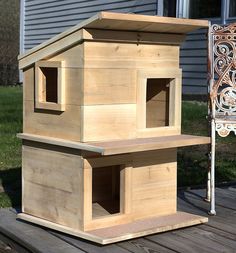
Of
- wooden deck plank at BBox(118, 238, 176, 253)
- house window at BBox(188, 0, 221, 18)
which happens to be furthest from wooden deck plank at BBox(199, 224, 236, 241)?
house window at BBox(188, 0, 221, 18)

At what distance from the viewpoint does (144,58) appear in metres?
3.28

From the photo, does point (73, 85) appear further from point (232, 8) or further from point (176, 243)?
point (232, 8)

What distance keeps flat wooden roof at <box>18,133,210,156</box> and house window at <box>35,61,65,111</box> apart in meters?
0.18

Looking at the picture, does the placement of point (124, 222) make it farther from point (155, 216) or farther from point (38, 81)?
point (38, 81)

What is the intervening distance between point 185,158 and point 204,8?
5029 millimetres

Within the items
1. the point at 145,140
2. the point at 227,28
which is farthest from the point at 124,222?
the point at 227,28

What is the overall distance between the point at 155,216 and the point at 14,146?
140 inches

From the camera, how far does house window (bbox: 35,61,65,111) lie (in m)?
3.15

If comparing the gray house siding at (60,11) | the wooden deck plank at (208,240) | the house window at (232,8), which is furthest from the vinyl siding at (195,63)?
the wooden deck plank at (208,240)

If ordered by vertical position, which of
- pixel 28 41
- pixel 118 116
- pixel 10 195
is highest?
pixel 28 41

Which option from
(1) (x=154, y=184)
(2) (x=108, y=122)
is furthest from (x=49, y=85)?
(1) (x=154, y=184)

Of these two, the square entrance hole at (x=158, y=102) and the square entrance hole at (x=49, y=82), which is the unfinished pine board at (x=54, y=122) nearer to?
the square entrance hole at (x=49, y=82)

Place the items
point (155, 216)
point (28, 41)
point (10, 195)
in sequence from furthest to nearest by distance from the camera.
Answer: point (28, 41), point (10, 195), point (155, 216)

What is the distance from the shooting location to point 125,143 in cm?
306
